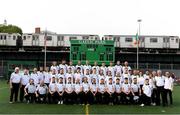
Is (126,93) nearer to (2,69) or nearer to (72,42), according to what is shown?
(72,42)

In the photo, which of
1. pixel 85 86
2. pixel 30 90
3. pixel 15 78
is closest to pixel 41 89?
pixel 30 90

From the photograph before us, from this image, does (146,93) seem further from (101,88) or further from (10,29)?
(10,29)

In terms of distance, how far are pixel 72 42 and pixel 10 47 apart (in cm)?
3565

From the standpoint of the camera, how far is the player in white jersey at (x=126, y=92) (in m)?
18.8

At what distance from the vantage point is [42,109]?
16.4 meters

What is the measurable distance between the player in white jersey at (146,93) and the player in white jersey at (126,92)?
25.0 inches

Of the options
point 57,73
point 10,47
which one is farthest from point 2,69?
point 57,73

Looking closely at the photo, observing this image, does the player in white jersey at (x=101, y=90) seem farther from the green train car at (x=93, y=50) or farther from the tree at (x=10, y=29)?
the tree at (x=10, y=29)

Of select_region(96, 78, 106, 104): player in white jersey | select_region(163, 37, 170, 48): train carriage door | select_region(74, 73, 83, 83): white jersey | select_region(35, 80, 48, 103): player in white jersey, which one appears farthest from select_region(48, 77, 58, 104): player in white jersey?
select_region(163, 37, 170, 48): train carriage door

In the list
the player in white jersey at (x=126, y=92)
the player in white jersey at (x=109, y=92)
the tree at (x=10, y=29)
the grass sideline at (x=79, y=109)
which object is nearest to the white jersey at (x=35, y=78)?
the grass sideline at (x=79, y=109)

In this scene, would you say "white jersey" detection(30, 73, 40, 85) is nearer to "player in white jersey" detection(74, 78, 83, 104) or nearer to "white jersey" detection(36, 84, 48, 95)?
"white jersey" detection(36, 84, 48, 95)

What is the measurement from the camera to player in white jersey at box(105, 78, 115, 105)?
18.7 meters

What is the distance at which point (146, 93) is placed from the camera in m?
18.7

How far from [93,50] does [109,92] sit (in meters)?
8.86
